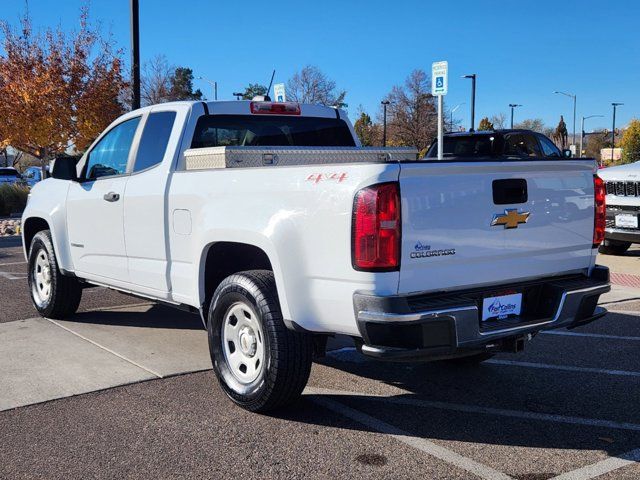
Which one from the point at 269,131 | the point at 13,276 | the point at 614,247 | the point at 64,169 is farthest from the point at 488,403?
the point at 614,247

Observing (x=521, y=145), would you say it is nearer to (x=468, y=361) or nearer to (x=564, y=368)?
(x=564, y=368)

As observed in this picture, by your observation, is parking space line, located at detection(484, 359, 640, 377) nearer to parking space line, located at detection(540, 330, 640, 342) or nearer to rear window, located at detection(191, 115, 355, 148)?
parking space line, located at detection(540, 330, 640, 342)

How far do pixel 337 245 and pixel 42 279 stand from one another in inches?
180

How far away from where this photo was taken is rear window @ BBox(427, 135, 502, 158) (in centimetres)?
1357

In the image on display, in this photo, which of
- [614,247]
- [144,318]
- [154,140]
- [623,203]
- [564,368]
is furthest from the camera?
[614,247]

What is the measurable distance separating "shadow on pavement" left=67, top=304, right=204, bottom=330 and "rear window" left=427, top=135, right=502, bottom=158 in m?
8.35

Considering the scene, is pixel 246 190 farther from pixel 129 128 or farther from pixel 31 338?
pixel 31 338

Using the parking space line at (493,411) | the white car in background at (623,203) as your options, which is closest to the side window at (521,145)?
the white car in background at (623,203)

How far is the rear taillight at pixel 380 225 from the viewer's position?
346 centimetres

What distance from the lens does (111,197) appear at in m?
5.61

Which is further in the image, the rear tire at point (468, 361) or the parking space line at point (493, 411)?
the rear tire at point (468, 361)

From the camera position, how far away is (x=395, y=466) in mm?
3529

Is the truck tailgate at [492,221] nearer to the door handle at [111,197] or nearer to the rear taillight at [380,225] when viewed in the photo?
the rear taillight at [380,225]

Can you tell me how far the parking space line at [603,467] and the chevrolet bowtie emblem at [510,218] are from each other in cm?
137
